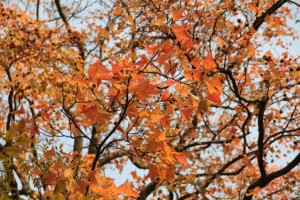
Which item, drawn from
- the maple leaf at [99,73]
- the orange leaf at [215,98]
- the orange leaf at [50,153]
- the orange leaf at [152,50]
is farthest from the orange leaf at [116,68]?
the orange leaf at [50,153]

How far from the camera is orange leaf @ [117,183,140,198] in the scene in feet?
6.81

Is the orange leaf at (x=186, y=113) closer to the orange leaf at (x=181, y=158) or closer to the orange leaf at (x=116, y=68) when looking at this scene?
the orange leaf at (x=181, y=158)

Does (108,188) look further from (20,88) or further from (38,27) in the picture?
Answer: (20,88)

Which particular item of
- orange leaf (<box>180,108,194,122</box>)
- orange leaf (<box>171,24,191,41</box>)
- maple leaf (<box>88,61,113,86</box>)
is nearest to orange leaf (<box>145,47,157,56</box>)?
orange leaf (<box>171,24,191,41</box>)

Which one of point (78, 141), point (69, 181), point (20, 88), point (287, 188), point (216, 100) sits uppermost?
point (20, 88)

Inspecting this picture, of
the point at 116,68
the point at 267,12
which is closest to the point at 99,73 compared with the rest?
the point at 116,68

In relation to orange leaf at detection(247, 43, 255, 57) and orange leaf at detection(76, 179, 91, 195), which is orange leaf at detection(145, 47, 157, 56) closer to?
orange leaf at detection(76, 179, 91, 195)

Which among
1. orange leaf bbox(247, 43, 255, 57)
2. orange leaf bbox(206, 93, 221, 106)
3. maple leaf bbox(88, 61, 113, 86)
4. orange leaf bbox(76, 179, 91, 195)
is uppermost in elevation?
orange leaf bbox(247, 43, 255, 57)

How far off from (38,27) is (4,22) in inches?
31.1

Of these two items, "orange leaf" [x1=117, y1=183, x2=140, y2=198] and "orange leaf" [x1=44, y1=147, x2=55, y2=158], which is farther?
"orange leaf" [x1=44, y1=147, x2=55, y2=158]

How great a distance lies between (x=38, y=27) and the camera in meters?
8.30

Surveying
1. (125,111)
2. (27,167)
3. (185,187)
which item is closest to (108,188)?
(125,111)

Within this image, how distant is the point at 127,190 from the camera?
2.10 m

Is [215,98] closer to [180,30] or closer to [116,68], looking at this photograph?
[180,30]
